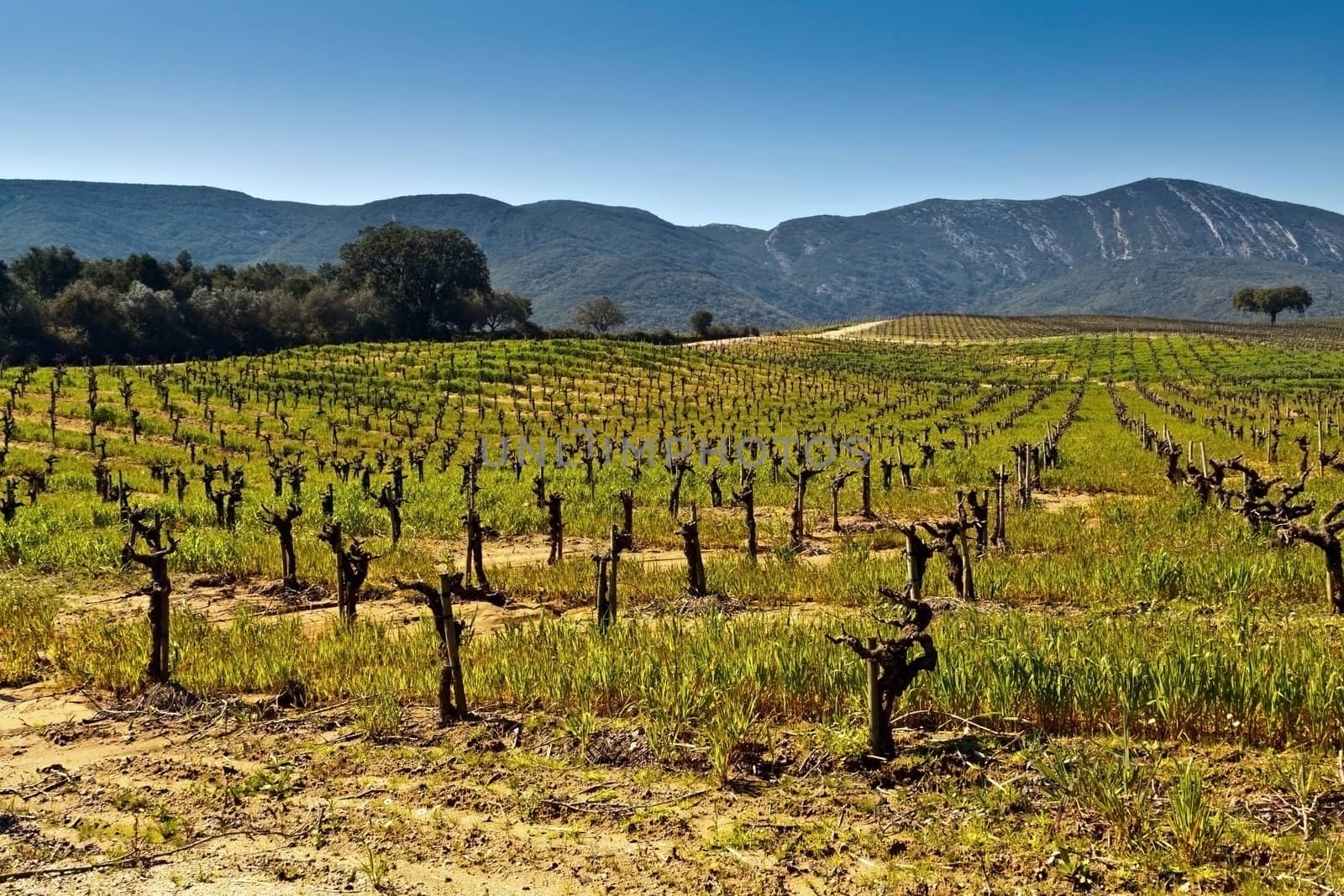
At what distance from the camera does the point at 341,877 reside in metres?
4.48

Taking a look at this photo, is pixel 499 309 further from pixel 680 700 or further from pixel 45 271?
pixel 680 700

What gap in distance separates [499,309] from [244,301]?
3367cm

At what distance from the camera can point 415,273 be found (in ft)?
284

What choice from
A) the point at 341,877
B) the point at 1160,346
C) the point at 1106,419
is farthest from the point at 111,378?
the point at 1160,346

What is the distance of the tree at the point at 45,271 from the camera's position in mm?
71250

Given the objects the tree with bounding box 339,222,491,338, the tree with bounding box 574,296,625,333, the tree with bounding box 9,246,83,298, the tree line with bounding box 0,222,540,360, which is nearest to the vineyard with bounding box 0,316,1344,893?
the tree line with bounding box 0,222,540,360

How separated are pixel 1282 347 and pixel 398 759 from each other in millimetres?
119551

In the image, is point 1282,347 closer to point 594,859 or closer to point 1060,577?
point 1060,577

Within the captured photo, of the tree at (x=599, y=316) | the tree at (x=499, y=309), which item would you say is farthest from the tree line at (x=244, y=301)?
the tree at (x=599, y=316)

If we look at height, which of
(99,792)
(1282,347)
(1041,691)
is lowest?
(99,792)

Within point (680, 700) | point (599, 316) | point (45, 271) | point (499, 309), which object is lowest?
point (680, 700)

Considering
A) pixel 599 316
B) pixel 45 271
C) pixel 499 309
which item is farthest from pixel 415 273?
pixel 599 316

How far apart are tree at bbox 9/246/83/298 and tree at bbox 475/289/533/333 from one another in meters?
39.6

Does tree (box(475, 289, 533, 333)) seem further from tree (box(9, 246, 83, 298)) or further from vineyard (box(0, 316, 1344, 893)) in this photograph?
vineyard (box(0, 316, 1344, 893))
